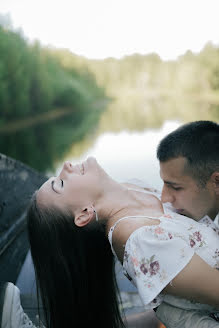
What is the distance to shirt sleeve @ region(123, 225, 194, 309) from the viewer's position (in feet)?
3.10

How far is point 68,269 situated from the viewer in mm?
1159

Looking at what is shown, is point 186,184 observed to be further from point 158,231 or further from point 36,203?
point 36,203

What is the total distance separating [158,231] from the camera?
101cm

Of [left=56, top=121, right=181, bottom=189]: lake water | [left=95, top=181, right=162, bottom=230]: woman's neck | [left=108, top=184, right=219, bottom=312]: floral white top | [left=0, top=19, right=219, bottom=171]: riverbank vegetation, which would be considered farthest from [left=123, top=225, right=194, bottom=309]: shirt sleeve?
[left=0, top=19, right=219, bottom=171]: riverbank vegetation

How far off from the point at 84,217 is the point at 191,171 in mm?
501

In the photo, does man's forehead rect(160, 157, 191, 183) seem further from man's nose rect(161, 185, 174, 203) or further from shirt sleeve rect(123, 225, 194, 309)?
shirt sleeve rect(123, 225, 194, 309)

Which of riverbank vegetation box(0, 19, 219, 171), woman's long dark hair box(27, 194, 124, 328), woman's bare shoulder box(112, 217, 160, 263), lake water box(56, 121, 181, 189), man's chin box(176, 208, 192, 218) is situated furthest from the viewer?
riverbank vegetation box(0, 19, 219, 171)

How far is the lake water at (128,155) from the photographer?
31.3 feet

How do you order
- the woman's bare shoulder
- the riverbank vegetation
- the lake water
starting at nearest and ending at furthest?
the woman's bare shoulder, the lake water, the riverbank vegetation

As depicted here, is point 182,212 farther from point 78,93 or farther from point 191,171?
point 78,93

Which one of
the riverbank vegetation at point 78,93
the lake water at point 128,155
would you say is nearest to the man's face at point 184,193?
the lake water at point 128,155

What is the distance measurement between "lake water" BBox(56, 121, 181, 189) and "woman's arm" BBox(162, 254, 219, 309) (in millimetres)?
3386

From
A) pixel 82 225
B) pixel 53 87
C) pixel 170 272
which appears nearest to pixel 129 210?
pixel 82 225

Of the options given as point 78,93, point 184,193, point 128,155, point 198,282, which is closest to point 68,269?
point 198,282
